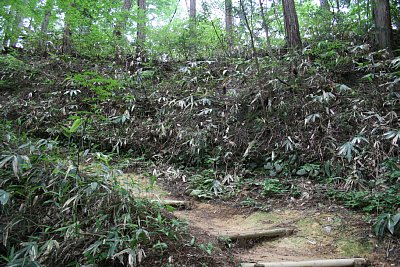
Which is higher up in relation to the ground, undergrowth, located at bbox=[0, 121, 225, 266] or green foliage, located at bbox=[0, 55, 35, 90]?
green foliage, located at bbox=[0, 55, 35, 90]

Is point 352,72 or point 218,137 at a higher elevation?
point 352,72

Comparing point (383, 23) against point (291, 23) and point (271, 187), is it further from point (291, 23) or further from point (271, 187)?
point (271, 187)

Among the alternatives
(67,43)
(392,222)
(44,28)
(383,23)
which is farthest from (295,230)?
(44,28)

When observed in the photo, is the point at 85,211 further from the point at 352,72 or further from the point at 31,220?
the point at 352,72

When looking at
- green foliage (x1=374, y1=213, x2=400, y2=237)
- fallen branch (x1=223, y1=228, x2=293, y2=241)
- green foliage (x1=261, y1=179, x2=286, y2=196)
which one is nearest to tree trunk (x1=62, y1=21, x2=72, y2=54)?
green foliage (x1=261, y1=179, x2=286, y2=196)

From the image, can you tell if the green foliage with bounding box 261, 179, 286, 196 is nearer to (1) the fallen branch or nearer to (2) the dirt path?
(2) the dirt path

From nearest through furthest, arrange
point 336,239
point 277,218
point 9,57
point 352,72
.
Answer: point 336,239, point 277,218, point 352,72, point 9,57

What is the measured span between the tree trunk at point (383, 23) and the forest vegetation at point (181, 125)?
0.03m

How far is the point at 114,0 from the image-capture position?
30.3ft

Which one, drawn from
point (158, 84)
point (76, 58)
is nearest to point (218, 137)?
point (158, 84)

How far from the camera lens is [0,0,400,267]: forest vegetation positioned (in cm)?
269

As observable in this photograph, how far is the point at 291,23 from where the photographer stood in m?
6.88

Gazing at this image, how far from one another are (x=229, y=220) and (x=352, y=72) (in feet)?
14.5

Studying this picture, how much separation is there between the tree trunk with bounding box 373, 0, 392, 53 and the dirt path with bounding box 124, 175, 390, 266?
4.35m
